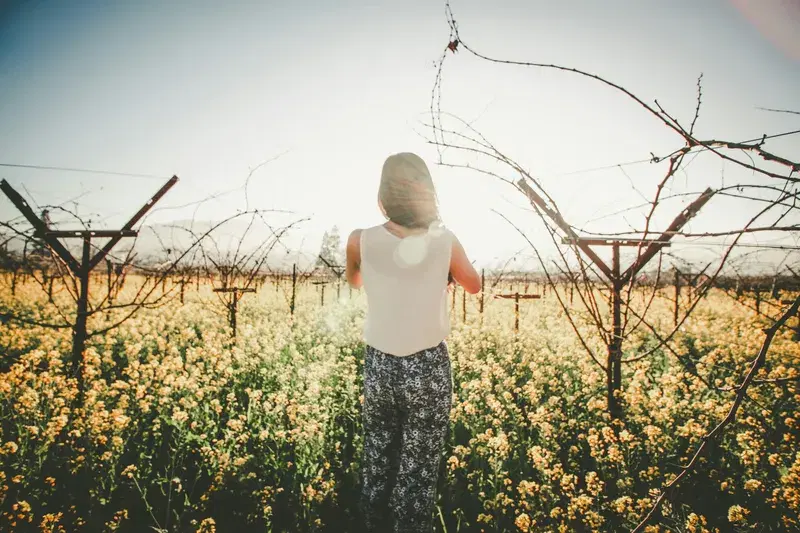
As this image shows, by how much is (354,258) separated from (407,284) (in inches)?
14.3

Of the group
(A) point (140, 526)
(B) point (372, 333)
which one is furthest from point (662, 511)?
(A) point (140, 526)

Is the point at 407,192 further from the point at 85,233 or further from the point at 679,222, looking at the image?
the point at 85,233

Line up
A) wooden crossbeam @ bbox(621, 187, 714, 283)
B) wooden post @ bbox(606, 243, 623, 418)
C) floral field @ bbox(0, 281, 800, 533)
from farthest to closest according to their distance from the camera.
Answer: wooden post @ bbox(606, 243, 623, 418) < floral field @ bbox(0, 281, 800, 533) < wooden crossbeam @ bbox(621, 187, 714, 283)

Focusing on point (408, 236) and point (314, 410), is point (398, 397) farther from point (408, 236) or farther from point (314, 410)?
point (314, 410)

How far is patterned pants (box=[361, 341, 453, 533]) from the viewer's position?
1.80m

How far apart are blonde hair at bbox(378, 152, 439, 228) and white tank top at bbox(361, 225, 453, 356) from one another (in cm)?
8

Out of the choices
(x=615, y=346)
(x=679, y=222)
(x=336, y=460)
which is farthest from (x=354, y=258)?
(x=615, y=346)

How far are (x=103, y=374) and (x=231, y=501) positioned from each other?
4419 mm

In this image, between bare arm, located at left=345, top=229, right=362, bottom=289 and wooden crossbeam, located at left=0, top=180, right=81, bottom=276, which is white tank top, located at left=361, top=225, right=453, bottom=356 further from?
wooden crossbeam, located at left=0, top=180, right=81, bottom=276

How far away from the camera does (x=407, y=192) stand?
1.73 m

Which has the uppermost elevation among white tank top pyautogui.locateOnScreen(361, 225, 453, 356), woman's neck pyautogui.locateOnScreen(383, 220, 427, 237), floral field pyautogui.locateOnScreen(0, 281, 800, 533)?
woman's neck pyautogui.locateOnScreen(383, 220, 427, 237)

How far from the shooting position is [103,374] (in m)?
5.60

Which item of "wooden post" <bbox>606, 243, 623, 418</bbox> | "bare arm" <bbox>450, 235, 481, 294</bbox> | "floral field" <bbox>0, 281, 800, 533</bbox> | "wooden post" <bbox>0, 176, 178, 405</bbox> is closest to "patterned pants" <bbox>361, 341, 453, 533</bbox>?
"bare arm" <bbox>450, 235, 481, 294</bbox>

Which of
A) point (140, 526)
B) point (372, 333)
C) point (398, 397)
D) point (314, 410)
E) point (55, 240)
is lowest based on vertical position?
point (140, 526)
